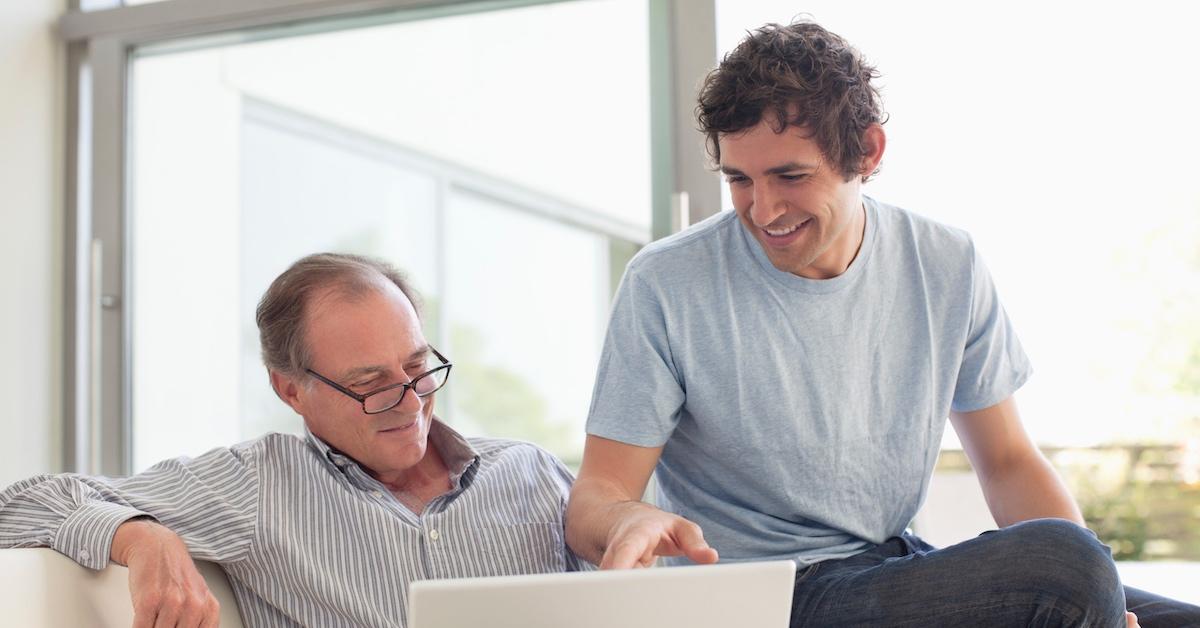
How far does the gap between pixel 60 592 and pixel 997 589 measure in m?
1.17

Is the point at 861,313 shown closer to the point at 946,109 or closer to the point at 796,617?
the point at 796,617

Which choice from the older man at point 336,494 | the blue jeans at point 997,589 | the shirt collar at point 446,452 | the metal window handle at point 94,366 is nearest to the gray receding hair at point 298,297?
the older man at point 336,494

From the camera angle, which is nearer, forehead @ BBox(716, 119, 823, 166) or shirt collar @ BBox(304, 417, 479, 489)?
forehead @ BBox(716, 119, 823, 166)

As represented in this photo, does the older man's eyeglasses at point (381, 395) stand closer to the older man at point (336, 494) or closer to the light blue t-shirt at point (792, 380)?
the older man at point (336, 494)

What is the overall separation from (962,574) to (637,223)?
60.2 inches

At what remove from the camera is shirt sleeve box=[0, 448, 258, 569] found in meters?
1.58

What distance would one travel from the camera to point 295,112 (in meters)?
3.07

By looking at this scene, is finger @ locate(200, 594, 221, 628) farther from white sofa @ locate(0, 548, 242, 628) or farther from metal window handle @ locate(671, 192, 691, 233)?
metal window handle @ locate(671, 192, 691, 233)

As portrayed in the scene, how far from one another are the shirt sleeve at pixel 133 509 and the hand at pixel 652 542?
57 centimetres

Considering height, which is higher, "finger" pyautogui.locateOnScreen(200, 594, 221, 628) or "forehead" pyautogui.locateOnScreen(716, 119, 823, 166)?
"forehead" pyautogui.locateOnScreen(716, 119, 823, 166)

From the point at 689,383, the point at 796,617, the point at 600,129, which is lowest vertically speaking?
the point at 796,617

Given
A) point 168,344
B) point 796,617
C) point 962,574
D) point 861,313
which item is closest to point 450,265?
point 168,344

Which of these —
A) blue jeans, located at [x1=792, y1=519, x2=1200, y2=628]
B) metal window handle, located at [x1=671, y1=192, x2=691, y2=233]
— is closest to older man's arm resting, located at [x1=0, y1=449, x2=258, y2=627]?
blue jeans, located at [x1=792, y1=519, x2=1200, y2=628]

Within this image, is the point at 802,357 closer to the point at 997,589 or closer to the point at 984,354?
the point at 984,354
